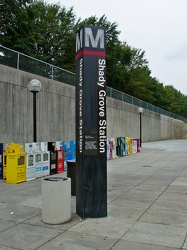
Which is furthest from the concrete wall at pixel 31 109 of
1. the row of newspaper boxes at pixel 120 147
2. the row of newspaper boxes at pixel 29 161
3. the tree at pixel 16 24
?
the tree at pixel 16 24

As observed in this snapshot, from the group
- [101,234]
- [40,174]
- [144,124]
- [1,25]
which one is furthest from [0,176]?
[144,124]

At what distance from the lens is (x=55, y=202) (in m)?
5.02

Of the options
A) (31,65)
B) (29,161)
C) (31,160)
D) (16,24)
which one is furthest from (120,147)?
(16,24)

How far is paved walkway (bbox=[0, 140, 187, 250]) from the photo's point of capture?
4.20 metres

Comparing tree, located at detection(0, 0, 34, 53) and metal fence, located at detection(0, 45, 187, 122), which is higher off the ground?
tree, located at detection(0, 0, 34, 53)

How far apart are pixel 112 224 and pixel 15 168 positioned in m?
4.61

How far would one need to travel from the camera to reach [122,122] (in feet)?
92.1

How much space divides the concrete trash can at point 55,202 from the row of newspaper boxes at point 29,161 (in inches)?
157

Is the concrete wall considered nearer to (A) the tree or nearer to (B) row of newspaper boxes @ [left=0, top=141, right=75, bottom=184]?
(B) row of newspaper boxes @ [left=0, top=141, right=75, bottom=184]

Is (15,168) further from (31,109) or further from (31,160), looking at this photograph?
(31,109)

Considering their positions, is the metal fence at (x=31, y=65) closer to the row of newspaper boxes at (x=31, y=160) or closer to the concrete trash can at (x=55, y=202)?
the row of newspaper boxes at (x=31, y=160)

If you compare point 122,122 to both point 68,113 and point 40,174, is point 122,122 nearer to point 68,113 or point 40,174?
point 68,113

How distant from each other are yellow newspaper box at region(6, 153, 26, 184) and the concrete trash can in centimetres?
395

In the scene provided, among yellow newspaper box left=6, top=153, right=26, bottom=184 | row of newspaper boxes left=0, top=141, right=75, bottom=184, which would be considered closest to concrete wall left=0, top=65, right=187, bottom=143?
row of newspaper boxes left=0, top=141, right=75, bottom=184
